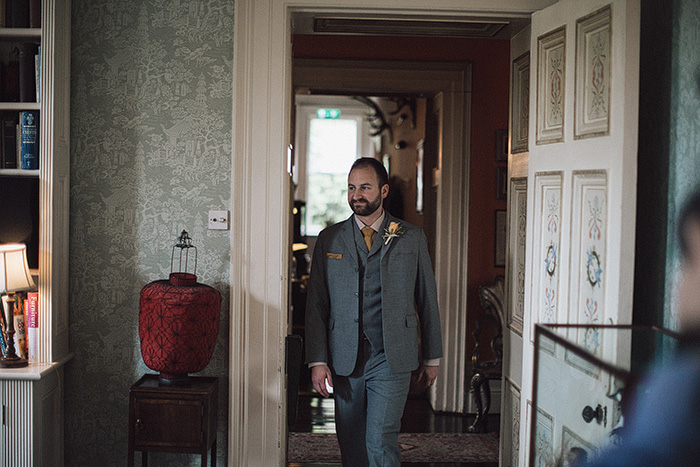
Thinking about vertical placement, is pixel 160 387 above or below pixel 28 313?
below

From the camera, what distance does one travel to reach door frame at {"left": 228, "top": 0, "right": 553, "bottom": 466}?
3.06 m

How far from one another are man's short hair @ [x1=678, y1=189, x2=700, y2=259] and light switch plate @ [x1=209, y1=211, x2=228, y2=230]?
1.93 m

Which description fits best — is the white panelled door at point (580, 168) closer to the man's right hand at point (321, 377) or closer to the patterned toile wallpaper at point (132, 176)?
the man's right hand at point (321, 377)

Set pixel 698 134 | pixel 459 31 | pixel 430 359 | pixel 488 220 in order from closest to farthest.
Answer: pixel 698 134 → pixel 430 359 → pixel 459 31 → pixel 488 220

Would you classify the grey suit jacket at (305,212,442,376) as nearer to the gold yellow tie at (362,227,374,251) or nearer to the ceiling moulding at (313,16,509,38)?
the gold yellow tie at (362,227,374,251)

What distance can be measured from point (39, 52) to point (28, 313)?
118 cm

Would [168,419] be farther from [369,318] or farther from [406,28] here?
[406,28]

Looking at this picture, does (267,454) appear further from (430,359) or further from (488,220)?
(488,220)

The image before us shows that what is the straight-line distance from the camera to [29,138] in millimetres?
2971

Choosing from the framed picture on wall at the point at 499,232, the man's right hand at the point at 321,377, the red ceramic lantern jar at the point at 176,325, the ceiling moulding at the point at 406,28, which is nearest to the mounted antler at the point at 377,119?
the framed picture on wall at the point at 499,232

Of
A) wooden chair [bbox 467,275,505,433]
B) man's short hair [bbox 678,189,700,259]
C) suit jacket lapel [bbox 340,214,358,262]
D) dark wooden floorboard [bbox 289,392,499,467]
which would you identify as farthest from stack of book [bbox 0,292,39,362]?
wooden chair [bbox 467,275,505,433]

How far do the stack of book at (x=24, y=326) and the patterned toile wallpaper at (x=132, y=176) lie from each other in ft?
0.74

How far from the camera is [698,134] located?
7.00 feet

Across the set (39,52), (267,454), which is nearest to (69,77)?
(39,52)
